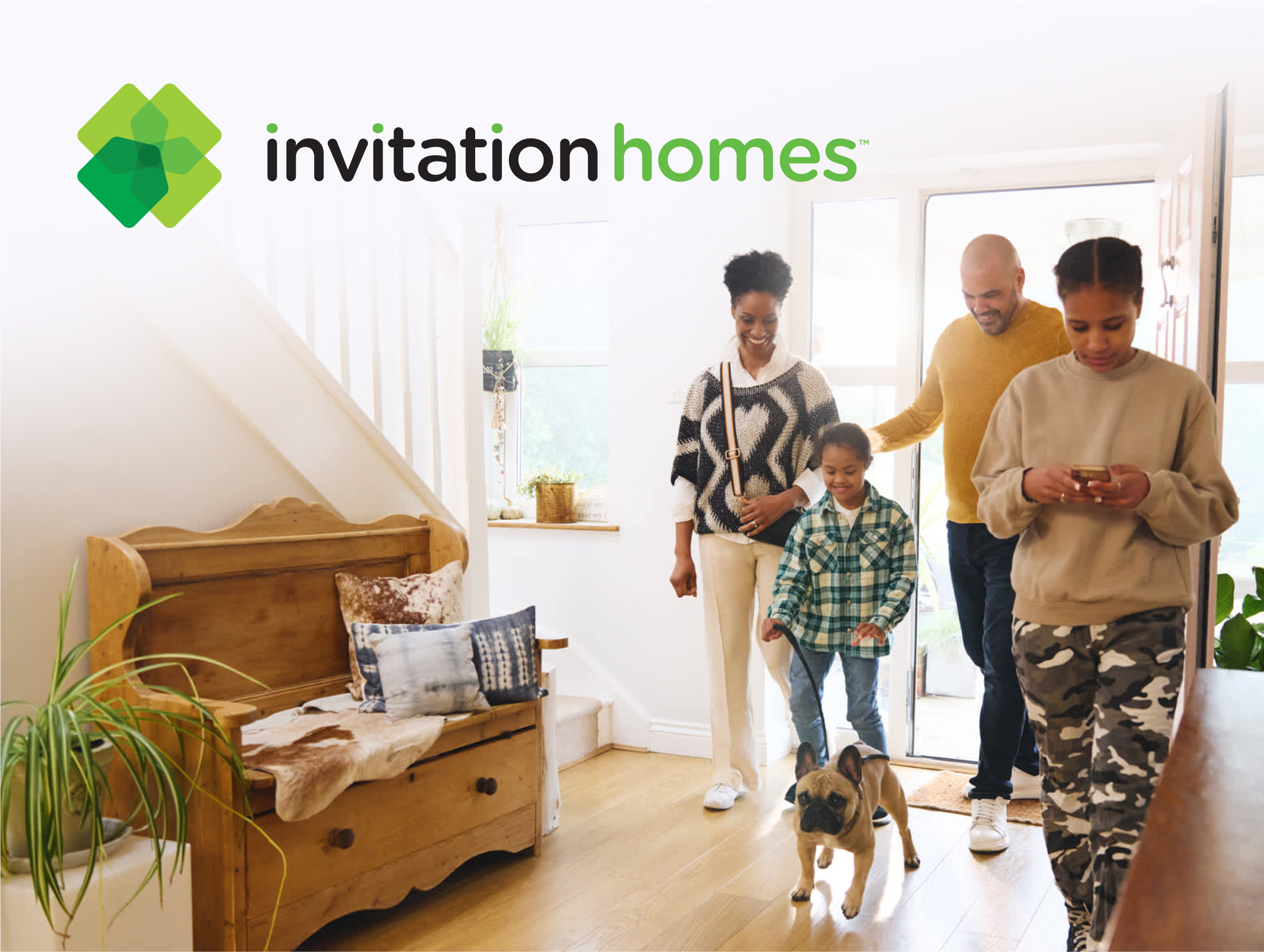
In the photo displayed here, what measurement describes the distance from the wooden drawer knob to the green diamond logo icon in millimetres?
1374

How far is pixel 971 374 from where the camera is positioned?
9.34 feet

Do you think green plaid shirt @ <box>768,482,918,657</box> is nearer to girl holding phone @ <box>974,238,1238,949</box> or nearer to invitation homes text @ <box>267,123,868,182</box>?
girl holding phone @ <box>974,238,1238,949</box>

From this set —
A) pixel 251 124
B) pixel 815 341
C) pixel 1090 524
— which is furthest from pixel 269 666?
pixel 815 341

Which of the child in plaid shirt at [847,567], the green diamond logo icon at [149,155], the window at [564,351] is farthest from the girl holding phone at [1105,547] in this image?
the window at [564,351]

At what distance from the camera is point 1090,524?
1.91 m

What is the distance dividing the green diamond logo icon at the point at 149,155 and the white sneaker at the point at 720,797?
2099mm

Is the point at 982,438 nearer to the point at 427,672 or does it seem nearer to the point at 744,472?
the point at 744,472

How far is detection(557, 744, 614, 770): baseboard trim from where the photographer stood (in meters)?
3.83

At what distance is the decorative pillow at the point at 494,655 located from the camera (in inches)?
106

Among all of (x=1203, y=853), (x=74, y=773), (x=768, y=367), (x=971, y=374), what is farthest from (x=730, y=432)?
(x=1203, y=853)

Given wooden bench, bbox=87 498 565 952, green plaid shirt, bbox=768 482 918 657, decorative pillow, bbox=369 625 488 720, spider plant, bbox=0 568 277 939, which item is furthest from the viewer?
green plaid shirt, bbox=768 482 918 657

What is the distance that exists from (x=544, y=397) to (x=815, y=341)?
116 centimetres

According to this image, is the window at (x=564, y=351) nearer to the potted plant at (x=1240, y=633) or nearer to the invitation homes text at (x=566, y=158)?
the invitation homes text at (x=566, y=158)

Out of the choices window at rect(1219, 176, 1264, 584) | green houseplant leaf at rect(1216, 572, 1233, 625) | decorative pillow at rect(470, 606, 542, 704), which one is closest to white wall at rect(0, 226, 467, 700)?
decorative pillow at rect(470, 606, 542, 704)
